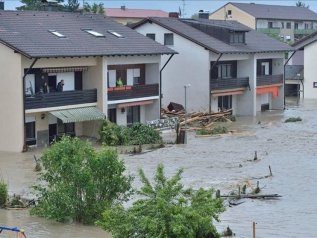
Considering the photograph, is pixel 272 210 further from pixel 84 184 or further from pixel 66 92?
pixel 66 92

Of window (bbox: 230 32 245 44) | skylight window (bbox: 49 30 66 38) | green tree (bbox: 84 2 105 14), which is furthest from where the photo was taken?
green tree (bbox: 84 2 105 14)

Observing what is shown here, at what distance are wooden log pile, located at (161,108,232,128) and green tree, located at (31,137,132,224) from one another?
25241 millimetres

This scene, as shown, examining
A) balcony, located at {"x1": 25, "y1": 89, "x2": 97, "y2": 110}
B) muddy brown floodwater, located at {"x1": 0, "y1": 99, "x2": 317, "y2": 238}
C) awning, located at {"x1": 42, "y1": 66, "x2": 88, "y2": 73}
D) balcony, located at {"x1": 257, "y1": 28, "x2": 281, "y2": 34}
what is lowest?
muddy brown floodwater, located at {"x1": 0, "y1": 99, "x2": 317, "y2": 238}

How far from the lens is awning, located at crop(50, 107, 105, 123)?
4040cm

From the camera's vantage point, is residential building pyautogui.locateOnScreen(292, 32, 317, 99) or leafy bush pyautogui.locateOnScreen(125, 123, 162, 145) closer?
leafy bush pyautogui.locateOnScreen(125, 123, 162, 145)

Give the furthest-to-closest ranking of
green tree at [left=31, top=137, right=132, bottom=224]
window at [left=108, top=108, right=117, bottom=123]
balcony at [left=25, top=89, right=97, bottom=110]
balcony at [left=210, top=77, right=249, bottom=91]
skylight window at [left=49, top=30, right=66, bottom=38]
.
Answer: balcony at [left=210, top=77, right=249, bottom=91], window at [left=108, top=108, right=117, bottom=123], skylight window at [left=49, top=30, right=66, bottom=38], balcony at [left=25, top=89, right=97, bottom=110], green tree at [left=31, top=137, right=132, bottom=224]

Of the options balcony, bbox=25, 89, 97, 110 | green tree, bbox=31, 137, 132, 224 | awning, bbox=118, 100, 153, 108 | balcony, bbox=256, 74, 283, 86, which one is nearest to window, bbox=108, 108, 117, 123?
awning, bbox=118, 100, 153, 108

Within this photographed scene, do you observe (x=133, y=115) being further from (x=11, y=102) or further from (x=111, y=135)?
(x=11, y=102)

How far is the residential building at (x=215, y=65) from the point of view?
176ft

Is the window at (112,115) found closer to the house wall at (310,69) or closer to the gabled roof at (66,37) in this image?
the gabled roof at (66,37)

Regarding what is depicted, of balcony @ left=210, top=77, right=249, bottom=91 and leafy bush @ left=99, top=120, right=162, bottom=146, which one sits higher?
balcony @ left=210, top=77, right=249, bottom=91

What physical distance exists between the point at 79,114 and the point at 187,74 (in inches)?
565

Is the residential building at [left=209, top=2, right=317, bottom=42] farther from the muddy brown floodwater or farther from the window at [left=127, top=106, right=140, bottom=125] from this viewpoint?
the window at [left=127, top=106, right=140, bottom=125]

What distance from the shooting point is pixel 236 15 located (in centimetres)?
10119
